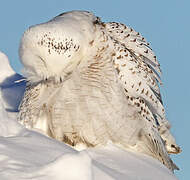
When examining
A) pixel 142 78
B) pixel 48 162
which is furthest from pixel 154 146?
pixel 48 162

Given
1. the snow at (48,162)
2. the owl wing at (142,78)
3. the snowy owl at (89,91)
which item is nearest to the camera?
the snow at (48,162)

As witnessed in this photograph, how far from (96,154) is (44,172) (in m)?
2.00

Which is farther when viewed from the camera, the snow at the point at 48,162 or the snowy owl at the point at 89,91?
the snowy owl at the point at 89,91

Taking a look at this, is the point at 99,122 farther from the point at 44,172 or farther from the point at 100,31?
the point at 44,172

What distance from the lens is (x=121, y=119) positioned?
5.27 meters

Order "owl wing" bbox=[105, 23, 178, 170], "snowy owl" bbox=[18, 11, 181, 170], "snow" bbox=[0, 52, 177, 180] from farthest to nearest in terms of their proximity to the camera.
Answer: "owl wing" bbox=[105, 23, 178, 170] < "snowy owl" bbox=[18, 11, 181, 170] < "snow" bbox=[0, 52, 177, 180]

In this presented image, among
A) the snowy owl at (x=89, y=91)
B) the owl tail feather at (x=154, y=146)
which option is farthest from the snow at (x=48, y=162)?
the owl tail feather at (x=154, y=146)

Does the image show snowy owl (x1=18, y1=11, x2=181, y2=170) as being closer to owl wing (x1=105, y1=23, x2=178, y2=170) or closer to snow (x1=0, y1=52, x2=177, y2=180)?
owl wing (x1=105, y1=23, x2=178, y2=170)

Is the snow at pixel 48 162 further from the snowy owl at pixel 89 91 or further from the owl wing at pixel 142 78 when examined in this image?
the owl wing at pixel 142 78

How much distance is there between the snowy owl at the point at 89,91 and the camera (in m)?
5.04


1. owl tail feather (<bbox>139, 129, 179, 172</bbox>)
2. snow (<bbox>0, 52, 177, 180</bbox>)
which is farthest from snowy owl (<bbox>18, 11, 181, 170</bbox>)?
snow (<bbox>0, 52, 177, 180</bbox>)

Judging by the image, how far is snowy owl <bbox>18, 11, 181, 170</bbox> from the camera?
5039mm

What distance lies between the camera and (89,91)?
5.15 metres

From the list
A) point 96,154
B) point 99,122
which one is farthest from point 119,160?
point 99,122
